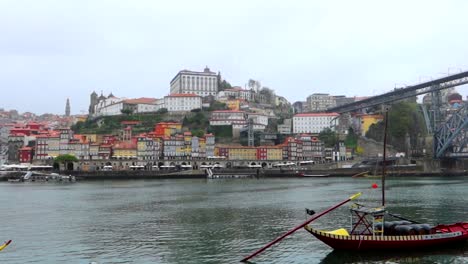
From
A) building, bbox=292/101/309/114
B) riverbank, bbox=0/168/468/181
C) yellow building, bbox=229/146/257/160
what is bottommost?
riverbank, bbox=0/168/468/181

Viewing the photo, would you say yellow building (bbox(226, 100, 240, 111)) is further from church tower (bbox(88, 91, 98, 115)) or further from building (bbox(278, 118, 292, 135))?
church tower (bbox(88, 91, 98, 115))

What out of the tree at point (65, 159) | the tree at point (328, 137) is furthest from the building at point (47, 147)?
the tree at point (328, 137)

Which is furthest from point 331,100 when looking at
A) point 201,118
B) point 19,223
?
point 19,223

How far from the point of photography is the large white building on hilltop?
10669 centimetres

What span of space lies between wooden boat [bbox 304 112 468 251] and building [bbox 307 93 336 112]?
11127 centimetres

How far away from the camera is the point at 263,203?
3155 centimetres

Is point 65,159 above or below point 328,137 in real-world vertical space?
below

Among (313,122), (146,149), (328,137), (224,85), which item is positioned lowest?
(146,149)

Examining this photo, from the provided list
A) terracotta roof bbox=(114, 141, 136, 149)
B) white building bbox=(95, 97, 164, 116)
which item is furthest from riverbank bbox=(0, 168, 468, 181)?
white building bbox=(95, 97, 164, 116)

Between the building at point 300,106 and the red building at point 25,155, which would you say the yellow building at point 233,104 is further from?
the red building at point 25,155

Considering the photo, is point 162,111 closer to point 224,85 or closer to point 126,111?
point 126,111

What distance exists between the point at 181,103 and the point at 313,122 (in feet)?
84.0

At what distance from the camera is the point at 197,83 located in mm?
108062

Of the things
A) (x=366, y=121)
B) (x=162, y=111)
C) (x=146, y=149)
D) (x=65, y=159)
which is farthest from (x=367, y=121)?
(x=65, y=159)
